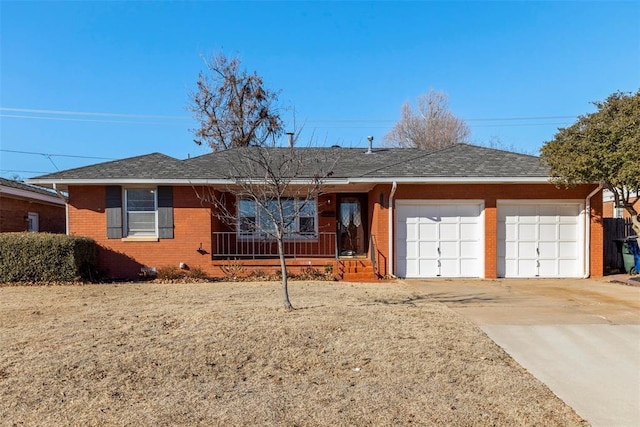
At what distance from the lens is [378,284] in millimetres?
10883

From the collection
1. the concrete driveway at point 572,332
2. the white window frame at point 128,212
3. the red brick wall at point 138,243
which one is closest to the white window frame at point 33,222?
the red brick wall at point 138,243

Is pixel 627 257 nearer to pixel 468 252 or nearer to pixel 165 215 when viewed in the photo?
pixel 468 252

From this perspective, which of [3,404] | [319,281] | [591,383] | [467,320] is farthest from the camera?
[319,281]

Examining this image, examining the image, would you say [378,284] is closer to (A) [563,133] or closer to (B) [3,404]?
(A) [563,133]

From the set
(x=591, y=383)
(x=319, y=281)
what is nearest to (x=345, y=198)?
(x=319, y=281)

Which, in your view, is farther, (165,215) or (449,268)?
(165,215)

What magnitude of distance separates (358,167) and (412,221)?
2629mm

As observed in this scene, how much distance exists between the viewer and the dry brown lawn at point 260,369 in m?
3.61

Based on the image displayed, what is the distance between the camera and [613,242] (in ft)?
43.8

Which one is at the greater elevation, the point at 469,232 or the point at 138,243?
the point at 469,232

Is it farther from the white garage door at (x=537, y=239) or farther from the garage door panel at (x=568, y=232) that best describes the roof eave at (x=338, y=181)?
the garage door panel at (x=568, y=232)

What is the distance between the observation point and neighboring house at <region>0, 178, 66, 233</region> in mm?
15391

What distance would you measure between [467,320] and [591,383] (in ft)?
8.04

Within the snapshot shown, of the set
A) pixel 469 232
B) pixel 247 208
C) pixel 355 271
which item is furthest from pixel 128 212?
pixel 469 232
